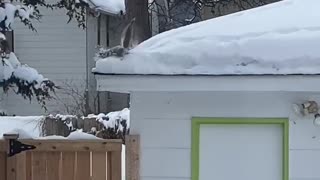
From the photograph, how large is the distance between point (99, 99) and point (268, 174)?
954 cm

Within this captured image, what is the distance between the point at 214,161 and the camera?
16.0ft

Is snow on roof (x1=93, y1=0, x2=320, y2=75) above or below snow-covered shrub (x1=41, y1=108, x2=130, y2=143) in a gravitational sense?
above

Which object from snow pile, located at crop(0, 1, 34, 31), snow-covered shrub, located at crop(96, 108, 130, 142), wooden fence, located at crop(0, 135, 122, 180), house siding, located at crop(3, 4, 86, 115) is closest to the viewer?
wooden fence, located at crop(0, 135, 122, 180)

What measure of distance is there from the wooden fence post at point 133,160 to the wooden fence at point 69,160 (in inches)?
26.8

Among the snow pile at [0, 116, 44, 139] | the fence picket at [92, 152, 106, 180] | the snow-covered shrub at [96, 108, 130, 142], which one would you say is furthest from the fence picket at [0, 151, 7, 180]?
the snow pile at [0, 116, 44, 139]

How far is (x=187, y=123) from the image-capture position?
4875mm

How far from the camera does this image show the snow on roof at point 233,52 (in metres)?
4.55

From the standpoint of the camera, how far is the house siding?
1438 cm

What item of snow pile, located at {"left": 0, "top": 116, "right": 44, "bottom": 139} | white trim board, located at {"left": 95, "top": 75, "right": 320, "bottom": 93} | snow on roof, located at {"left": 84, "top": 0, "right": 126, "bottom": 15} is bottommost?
snow pile, located at {"left": 0, "top": 116, "right": 44, "bottom": 139}

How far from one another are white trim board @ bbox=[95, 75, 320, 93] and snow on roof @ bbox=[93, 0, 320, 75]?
4cm

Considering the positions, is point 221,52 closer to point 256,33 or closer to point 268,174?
point 256,33

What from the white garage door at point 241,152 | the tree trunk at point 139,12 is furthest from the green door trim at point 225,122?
the tree trunk at point 139,12

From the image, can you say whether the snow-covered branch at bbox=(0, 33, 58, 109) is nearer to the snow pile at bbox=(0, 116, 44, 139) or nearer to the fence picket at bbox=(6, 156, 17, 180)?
the snow pile at bbox=(0, 116, 44, 139)

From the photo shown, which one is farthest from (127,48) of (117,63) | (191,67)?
(191,67)
